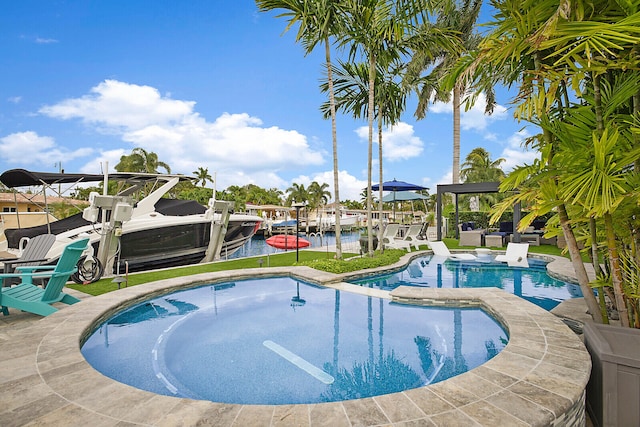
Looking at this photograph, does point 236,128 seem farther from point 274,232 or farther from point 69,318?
point 69,318

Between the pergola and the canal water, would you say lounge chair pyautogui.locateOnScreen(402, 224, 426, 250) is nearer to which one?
the canal water

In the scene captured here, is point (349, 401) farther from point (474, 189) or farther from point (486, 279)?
point (474, 189)

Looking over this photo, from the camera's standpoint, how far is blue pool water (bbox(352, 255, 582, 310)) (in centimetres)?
726

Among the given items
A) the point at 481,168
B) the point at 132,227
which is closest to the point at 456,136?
the point at 481,168

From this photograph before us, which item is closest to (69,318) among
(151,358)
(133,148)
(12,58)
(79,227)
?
(151,358)

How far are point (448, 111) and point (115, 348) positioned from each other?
24.3 m

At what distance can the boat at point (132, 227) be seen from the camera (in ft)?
27.4

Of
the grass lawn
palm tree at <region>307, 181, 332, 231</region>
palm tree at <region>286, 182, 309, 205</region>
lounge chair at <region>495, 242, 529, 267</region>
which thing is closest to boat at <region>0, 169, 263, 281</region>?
the grass lawn

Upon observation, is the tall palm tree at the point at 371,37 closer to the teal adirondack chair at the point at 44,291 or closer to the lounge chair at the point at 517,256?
the lounge chair at the point at 517,256

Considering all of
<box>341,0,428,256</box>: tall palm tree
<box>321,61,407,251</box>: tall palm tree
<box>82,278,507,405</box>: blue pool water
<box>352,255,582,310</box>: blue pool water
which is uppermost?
<box>341,0,428,256</box>: tall palm tree

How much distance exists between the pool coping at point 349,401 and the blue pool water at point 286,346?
28.2 inches

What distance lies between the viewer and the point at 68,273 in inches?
193

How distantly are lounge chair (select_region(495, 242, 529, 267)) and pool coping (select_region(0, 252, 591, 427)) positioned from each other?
7133 mm

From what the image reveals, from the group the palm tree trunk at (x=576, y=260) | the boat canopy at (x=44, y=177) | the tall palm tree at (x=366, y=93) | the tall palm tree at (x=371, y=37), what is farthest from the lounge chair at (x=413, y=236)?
the boat canopy at (x=44, y=177)
